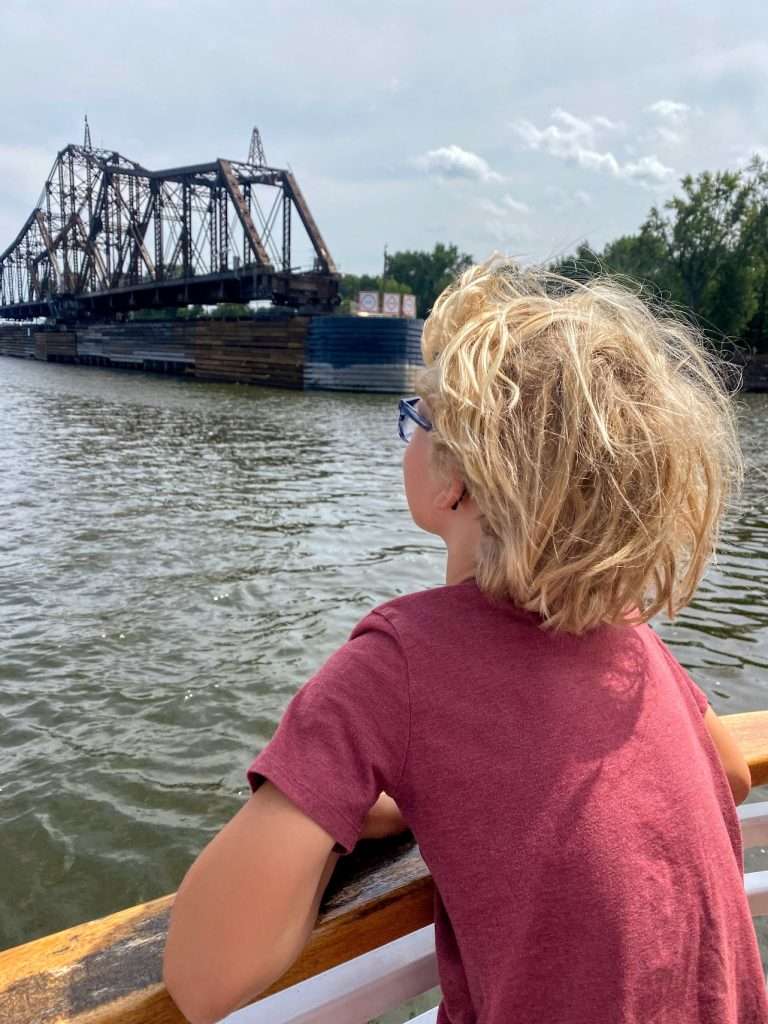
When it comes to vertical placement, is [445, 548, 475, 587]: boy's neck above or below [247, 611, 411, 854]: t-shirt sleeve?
above

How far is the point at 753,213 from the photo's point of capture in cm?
4988

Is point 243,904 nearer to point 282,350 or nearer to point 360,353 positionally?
point 360,353

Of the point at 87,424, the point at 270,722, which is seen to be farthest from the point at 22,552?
the point at 87,424

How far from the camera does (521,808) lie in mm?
870

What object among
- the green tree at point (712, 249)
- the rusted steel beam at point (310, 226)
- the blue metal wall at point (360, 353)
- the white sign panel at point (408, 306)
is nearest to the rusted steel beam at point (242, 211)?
the rusted steel beam at point (310, 226)

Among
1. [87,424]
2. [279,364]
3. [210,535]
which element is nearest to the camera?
[210,535]

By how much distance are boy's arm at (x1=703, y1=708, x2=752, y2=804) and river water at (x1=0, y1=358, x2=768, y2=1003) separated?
8.47 ft

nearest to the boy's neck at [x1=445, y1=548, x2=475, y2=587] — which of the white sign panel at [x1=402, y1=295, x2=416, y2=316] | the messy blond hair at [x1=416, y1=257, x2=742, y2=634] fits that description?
the messy blond hair at [x1=416, y1=257, x2=742, y2=634]

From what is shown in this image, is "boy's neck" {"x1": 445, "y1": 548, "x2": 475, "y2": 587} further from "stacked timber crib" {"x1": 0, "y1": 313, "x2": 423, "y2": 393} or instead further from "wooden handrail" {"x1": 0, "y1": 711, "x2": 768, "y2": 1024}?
"stacked timber crib" {"x1": 0, "y1": 313, "x2": 423, "y2": 393}

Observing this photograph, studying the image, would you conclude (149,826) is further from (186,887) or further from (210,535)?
(210,535)

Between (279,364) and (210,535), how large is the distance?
90.6ft

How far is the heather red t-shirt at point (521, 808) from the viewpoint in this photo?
2.81ft

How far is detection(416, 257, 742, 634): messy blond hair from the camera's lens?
94 centimetres

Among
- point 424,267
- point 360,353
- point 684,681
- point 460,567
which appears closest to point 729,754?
point 684,681
